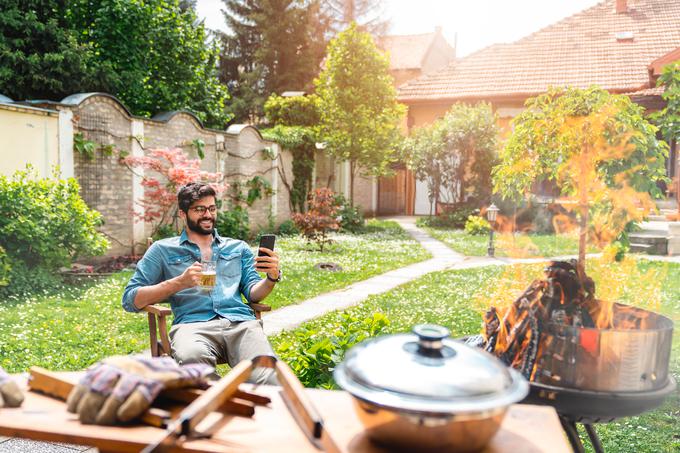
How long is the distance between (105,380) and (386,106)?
1655 centimetres

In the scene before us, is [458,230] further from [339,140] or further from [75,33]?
[75,33]

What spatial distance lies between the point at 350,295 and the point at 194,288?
15.4 feet

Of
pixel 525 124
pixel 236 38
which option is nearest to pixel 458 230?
pixel 525 124

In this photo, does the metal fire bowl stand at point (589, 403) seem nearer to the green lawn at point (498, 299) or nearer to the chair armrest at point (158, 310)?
the green lawn at point (498, 299)

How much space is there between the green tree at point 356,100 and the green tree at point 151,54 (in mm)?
3773

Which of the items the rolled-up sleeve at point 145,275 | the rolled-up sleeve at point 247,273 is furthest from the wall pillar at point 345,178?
the rolled-up sleeve at point 145,275

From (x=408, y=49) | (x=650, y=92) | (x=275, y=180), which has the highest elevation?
(x=408, y=49)

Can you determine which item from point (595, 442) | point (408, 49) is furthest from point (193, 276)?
point (408, 49)

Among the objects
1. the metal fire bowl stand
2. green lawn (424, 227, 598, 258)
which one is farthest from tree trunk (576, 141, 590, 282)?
green lawn (424, 227, 598, 258)

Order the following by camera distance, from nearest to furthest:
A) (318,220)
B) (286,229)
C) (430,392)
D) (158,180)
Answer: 1. (430,392)
2. (158,180)
3. (318,220)
4. (286,229)

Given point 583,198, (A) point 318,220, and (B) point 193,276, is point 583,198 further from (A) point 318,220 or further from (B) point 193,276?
(A) point 318,220

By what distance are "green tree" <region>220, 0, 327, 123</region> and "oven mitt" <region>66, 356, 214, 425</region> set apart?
990 inches

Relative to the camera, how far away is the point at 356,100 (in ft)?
55.5

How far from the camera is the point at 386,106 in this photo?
1745cm
